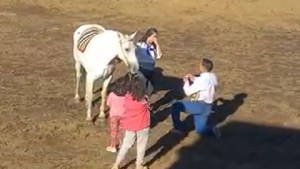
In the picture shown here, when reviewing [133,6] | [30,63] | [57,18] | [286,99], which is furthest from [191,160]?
[133,6]

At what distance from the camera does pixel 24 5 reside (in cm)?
Answer: 1941

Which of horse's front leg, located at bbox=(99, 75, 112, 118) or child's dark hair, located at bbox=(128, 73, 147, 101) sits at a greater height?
child's dark hair, located at bbox=(128, 73, 147, 101)

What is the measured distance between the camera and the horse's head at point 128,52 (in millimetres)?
10758

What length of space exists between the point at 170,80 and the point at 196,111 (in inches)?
119

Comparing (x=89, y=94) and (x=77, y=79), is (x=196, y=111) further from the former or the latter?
Answer: (x=77, y=79)

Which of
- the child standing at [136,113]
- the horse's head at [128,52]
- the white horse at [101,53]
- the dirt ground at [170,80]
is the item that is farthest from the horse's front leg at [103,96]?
the child standing at [136,113]

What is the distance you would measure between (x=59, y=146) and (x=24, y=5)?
9.03 m

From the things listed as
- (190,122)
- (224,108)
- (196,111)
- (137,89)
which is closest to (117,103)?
(137,89)

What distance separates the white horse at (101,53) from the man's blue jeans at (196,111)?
98cm

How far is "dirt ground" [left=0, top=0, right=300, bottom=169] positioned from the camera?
10891mm

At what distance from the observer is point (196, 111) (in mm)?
11281

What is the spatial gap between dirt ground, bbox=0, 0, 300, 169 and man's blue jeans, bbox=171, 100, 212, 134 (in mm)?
184

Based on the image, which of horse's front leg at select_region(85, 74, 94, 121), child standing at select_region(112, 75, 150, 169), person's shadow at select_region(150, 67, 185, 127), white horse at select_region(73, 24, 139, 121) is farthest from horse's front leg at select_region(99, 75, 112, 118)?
child standing at select_region(112, 75, 150, 169)

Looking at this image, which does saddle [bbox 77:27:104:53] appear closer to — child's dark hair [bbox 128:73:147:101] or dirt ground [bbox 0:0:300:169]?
dirt ground [bbox 0:0:300:169]
